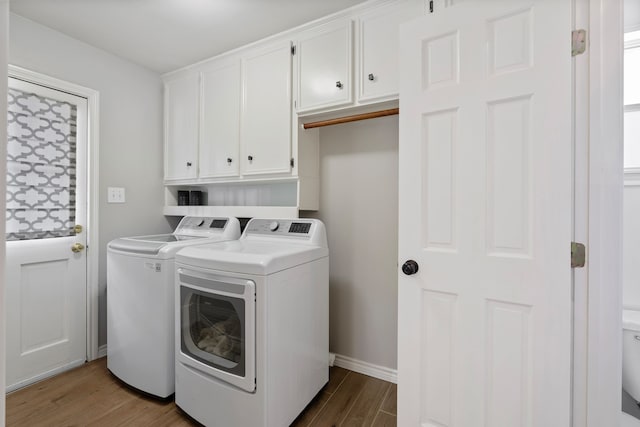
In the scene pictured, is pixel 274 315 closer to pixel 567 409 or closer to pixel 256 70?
pixel 567 409

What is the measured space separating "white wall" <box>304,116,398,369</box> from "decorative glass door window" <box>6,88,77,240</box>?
6.02 feet

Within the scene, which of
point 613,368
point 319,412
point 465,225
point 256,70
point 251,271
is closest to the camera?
point 613,368

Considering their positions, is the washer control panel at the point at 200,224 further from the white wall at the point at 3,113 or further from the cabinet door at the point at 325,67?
the white wall at the point at 3,113

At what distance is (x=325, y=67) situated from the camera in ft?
6.03

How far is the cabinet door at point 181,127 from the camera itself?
2.46m

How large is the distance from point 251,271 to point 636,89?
6.90 ft

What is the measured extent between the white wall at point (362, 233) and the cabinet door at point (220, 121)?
698 millimetres

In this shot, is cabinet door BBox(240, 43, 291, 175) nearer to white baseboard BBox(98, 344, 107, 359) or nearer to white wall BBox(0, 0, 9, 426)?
white wall BBox(0, 0, 9, 426)

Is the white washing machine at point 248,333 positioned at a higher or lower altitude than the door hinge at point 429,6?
lower

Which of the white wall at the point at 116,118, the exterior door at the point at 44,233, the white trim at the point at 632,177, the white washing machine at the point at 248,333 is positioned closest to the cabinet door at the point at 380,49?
the white washing machine at the point at 248,333

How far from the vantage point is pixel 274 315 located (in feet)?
4.63

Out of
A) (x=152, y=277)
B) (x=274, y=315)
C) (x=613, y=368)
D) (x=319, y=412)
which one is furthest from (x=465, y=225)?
(x=152, y=277)

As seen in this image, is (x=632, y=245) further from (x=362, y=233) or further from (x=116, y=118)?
(x=116, y=118)

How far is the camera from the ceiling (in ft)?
5.68
